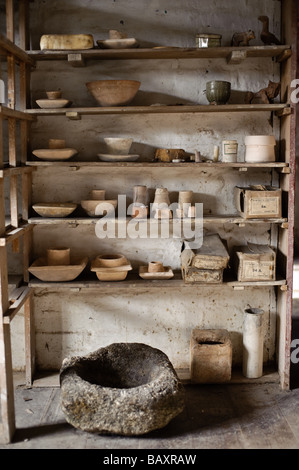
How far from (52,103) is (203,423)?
2556 millimetres

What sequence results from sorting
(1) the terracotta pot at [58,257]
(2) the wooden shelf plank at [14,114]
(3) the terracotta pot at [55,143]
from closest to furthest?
(2) the wooden shelf plank at [14,114]
(3) the terracotta pot at [55,143]
(1) the terracotta pot at [58,257]

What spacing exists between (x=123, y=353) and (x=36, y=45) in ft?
8.26

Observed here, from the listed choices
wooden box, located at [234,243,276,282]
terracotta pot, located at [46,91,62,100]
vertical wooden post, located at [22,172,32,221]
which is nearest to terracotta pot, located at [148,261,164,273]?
wooden box, located at [234,243,276,282]

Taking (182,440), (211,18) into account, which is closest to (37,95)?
(211,18)

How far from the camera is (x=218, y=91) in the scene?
3.75 metres

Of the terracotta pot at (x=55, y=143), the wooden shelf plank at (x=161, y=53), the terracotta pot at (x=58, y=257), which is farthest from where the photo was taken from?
the terracotta pot at (x=58, y=257)

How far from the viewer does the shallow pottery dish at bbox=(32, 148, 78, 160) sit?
3779 millimetres

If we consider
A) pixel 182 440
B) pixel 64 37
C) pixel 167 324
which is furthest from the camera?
pixel 167 324

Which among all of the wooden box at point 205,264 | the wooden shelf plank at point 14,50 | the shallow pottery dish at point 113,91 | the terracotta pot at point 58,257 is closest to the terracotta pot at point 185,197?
the wooden box at point 205,264

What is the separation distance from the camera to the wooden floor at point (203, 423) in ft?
10.6

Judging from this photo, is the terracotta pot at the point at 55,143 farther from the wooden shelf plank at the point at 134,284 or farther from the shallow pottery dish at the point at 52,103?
the wooden shelf plank at the point at 134,284

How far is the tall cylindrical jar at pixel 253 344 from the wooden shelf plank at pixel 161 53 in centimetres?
204

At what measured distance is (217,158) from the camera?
387 cm

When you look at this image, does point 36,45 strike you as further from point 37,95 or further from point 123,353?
point 123,353
